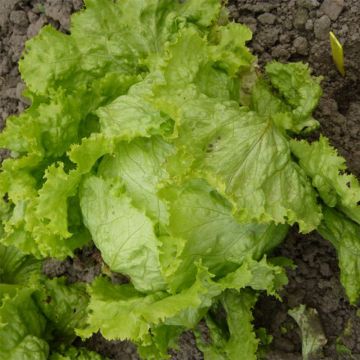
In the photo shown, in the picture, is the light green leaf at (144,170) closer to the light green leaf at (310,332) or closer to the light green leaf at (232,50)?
the light green leaf at (232,50)

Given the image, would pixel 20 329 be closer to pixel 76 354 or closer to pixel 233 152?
pixel 76 354

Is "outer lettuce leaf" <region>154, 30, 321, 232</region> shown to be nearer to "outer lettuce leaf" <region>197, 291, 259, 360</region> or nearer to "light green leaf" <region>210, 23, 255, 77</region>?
"light green leaf" <region>210, 23, 255, 77</region>

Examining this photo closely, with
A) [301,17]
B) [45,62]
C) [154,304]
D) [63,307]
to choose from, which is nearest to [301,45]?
[301,17]

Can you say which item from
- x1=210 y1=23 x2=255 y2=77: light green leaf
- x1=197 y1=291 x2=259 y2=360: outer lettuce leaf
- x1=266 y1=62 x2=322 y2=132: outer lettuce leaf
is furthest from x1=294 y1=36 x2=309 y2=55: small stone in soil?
x1=197 y1=291 x2=259 y2=360: outer lettuce leaf

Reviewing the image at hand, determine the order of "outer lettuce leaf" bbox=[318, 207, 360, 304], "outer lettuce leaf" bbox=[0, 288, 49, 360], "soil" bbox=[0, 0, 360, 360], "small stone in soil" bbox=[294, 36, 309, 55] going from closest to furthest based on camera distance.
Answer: "outer lettuce leaf" bbox=[318, 207, 360, 304]
"outer lettuce leaf" bbox=[0, 288, 49, 360]
"soil" bbox=[0, 0, 360, 360]
"small stone in soil" bbox=[294, 36, 309, 55]

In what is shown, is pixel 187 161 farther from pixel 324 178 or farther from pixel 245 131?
pixel 324 178

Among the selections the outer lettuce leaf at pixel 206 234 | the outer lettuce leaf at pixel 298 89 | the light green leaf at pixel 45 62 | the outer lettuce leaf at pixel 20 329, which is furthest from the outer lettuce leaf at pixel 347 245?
the outer lettuce leaf at pixel 20 329

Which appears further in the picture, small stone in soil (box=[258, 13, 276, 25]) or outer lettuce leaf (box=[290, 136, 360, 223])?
small stone in soil (box=[258, 13, 276, 25])
